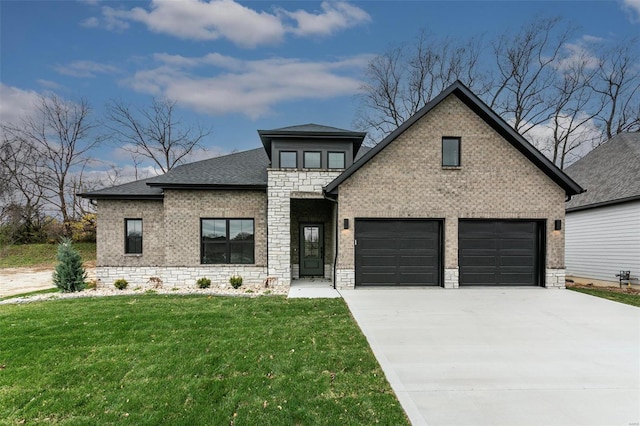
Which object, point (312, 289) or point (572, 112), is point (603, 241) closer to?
point (312, 289)

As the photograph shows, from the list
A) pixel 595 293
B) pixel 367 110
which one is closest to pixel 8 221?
pixel 367 110

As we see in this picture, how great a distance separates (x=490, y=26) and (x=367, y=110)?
1014 cm

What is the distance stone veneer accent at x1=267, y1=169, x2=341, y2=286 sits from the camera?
1084 centimetres

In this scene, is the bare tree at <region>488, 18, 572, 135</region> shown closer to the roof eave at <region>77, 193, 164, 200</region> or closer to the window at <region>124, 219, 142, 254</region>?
the roof eave at <region>77, 193, 164, 200</region>

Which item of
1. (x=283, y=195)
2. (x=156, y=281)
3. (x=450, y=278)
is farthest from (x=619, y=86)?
(x=156, y=281)

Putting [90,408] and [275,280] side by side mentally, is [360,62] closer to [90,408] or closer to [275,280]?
[275,280]

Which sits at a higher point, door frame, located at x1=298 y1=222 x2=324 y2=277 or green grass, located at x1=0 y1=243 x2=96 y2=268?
door frame, located at x1=298 y1=222 x2=324 y2=277

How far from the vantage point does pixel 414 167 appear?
405 inches

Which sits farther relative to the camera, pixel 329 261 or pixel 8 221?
Answer: pixel 8 221

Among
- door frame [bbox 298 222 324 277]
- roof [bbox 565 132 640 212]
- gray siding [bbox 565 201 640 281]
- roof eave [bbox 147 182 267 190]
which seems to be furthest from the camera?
door frame [bbox 298 222 324 277]

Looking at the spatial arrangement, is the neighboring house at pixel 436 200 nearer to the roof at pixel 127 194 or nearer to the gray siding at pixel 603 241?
the roof at pixel 127 194

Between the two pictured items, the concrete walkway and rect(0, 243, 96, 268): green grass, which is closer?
the concrete walkway

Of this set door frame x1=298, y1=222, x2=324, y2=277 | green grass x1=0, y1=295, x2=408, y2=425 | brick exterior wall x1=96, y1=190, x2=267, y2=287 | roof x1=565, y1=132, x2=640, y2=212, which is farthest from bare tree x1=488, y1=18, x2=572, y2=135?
green grass x1=0, y1=295, x2=408, y2=425

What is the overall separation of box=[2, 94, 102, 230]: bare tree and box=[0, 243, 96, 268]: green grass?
252 cm
